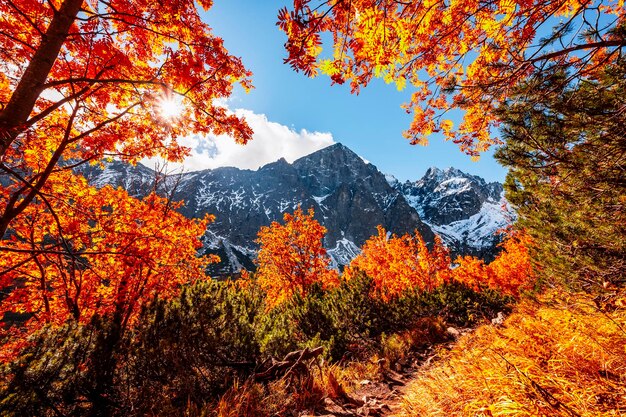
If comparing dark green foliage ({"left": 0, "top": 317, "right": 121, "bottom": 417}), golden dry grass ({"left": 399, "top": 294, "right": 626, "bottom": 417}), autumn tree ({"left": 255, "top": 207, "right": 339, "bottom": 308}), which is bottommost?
dark green foliage ({"left": 0, "top": 317, "right": 121, "bottom": 417})

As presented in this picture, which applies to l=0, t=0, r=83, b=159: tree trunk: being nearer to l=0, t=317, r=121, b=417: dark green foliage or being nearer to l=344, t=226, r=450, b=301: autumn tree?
l=0, t=317, r=121, b=417: dark green foliage

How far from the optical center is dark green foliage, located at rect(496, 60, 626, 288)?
362cm

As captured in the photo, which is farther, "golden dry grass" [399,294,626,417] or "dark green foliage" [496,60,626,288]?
"dark green foliage" [496,60,626,288]

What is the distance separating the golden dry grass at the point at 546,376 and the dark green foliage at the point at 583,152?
2.05 meters

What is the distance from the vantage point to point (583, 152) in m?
4.32

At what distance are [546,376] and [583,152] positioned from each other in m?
3.96

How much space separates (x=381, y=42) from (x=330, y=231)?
193174 millimetres

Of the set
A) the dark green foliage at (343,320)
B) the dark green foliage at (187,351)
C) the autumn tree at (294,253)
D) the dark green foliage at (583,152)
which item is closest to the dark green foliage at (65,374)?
the dark green foliage at (187,351)

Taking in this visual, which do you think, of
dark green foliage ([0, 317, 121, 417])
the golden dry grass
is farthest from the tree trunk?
the golden dry grass

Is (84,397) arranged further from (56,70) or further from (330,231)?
(330,231)

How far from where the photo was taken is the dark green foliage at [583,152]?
3617 millimetres

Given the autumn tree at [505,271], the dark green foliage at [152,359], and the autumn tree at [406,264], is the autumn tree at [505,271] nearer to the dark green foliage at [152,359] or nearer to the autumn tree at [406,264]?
the autumn tree at [406,264]

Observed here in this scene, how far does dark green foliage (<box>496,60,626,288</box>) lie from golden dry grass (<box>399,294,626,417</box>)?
2.05 m

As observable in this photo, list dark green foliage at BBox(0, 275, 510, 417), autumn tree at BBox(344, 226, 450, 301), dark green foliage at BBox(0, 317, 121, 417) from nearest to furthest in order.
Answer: dark green foliage at BBox(0, 317, 121, 417) < dark green foliage at BBox(0, 275, 510, 417) < autumn tree at BBox(344, 226, 450, 301)
